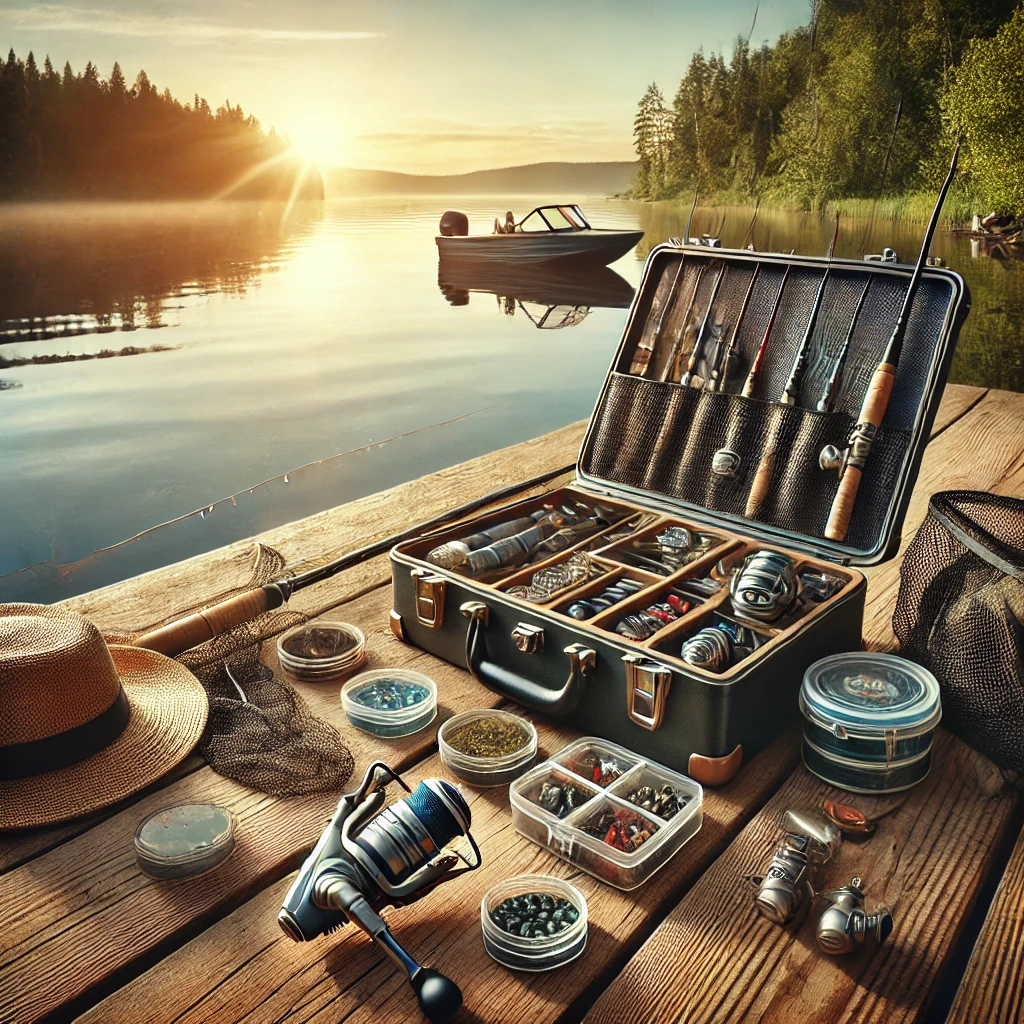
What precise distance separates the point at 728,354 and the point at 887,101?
10261 millimetres

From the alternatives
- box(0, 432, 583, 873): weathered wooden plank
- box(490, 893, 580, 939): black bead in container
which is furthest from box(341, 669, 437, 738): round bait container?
box(490, 893, 580, 939): black bead in container

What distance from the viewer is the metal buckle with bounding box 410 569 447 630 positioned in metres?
2.21

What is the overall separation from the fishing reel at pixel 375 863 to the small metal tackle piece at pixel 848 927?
535 mm

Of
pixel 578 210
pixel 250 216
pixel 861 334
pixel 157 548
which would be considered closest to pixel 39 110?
pixel 250 216

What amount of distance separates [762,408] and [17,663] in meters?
1.84

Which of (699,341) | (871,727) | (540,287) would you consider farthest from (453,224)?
(871,727)

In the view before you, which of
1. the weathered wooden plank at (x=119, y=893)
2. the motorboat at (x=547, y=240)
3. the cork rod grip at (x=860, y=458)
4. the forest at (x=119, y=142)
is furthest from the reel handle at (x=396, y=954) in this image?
the forest at (x=119, y=142)

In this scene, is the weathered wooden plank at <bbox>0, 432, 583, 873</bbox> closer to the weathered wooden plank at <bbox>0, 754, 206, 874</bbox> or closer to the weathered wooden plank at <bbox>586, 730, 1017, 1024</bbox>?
the weathered wooden plank at <bbox>0, 754, 206, 874</bbox>

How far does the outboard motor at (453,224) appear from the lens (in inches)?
483

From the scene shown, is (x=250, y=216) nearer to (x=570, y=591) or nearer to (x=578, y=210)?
(x=578, y=210)

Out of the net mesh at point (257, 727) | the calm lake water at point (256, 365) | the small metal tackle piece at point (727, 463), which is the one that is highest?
the small metal tackle piece at point (727, 463)

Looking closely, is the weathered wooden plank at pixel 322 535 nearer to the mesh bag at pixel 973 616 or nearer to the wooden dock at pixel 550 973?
the wooden dock at pixel 550 973

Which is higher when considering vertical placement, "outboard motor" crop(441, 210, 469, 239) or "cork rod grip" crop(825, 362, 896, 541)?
"cork rod grip" crop(825, 362, 896, 541)

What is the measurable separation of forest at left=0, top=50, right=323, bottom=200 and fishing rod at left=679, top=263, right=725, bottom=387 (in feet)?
37.2
